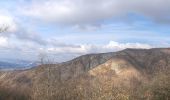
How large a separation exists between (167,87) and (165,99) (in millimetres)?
3138

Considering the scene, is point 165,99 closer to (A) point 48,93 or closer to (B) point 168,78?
(B) point 168,78

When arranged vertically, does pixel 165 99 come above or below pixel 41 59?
below

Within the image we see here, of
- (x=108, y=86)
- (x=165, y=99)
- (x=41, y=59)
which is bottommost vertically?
(x=165, y=99)

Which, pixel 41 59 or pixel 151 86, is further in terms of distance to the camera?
pixel 151 86

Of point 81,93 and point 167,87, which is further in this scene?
point 167,87

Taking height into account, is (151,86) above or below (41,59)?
below

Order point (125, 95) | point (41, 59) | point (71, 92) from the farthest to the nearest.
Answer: point (71, 92)
point (41, 59)
point (125, 95)

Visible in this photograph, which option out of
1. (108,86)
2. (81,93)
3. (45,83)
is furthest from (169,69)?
(108,86)

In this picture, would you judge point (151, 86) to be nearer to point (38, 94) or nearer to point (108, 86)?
point (38, 94)

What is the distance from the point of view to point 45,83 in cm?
8788

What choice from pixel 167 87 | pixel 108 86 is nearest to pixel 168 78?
pixel 167 87

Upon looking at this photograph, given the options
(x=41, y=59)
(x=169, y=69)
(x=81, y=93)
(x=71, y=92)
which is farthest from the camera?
(x=71, y=92)

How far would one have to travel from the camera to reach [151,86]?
10081 centimetres

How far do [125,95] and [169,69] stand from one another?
4673cm
